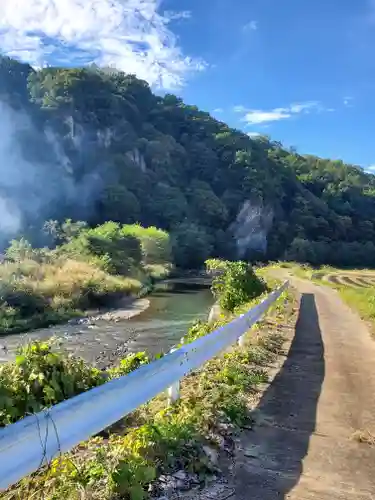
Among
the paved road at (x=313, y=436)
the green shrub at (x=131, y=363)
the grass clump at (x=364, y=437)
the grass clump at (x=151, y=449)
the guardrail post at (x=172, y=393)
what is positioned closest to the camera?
the grass clump at (x=151, y=449)

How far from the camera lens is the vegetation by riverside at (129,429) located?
3.44 meters

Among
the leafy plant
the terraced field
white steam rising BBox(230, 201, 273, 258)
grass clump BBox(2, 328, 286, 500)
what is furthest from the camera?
white steam rising BBox(230, 201, 273, 258)

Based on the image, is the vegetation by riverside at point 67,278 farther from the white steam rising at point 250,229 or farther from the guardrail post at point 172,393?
the white steam rising at point 250,229

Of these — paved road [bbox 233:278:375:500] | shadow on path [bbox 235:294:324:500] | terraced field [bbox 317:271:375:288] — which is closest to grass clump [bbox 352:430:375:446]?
paved road [bbox 233:278:375:500]

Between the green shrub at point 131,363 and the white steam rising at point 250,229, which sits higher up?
the white steam rising at point 250,229

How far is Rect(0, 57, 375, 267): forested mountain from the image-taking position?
3637 inches

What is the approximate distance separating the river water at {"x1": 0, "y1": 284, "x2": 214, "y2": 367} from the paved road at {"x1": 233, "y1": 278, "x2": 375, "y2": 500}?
863 cm

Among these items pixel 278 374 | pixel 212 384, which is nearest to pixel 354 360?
pixel 278 374

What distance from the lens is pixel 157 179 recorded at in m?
113

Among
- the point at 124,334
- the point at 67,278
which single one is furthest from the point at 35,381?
the point at 67,278

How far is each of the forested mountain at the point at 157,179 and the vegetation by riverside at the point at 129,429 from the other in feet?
214

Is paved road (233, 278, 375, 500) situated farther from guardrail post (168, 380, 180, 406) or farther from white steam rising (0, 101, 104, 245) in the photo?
white steam rising (0, 101, 104, 245)

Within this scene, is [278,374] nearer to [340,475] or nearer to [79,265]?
[340,475]

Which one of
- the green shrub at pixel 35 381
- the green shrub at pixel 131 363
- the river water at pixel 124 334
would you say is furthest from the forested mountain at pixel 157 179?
the green shrub at pixel 35 381
